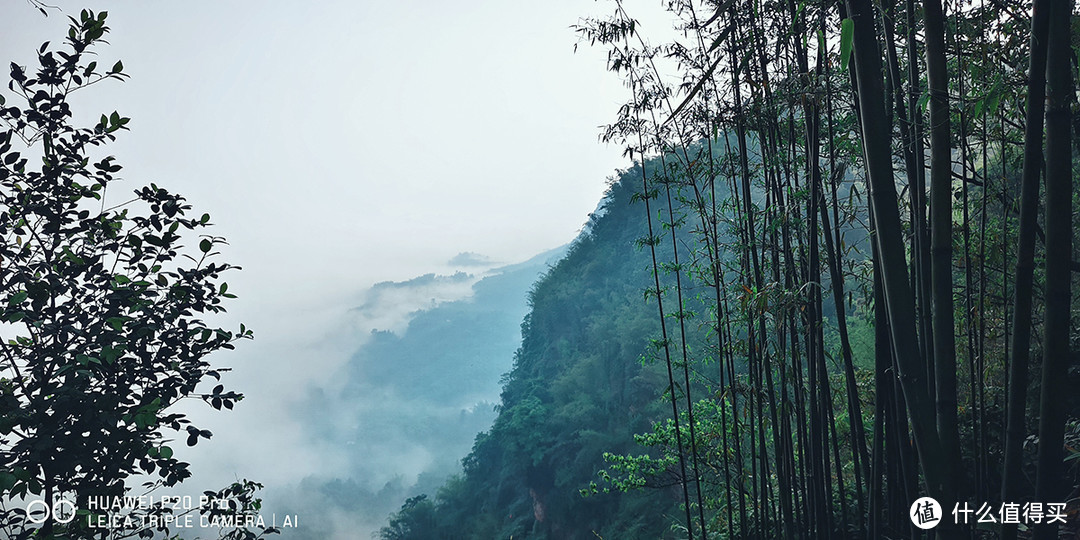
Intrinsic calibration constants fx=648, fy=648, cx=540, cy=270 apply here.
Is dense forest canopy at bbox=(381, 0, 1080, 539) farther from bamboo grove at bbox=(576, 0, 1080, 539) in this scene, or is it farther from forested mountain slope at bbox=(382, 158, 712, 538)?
forested mountain slope at bbox=(382, 158, 712, 538)

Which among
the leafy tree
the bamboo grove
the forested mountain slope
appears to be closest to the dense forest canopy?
the bamboo grove

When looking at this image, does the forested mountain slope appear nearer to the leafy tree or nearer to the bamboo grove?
the bamboo grove

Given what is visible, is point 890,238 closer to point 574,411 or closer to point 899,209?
point 899,209

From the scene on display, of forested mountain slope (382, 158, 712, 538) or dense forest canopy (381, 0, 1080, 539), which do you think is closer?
dense forest canopy (381, 0, 1080, 539)

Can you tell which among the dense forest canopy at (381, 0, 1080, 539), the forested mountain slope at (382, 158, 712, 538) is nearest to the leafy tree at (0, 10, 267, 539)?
the dense forest canopy at (381, 0, 1080, 539)

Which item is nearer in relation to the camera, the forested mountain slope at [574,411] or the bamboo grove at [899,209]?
the bamboo grove at [899,209]

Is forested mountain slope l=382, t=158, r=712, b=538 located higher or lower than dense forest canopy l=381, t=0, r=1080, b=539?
lower

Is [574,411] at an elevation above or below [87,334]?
below

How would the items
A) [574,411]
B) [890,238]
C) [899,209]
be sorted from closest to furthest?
1. [890,238]
2. [899,209]
3. [574,411]

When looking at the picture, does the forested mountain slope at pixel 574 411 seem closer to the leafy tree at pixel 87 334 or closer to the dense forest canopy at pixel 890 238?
the dense forest canopy at pixel 890 238

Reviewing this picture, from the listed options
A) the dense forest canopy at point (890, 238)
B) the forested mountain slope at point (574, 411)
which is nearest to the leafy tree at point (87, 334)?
the dense forest canopy at point (890, 238)

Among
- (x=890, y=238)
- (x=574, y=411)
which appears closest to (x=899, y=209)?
(x=890, y=238)

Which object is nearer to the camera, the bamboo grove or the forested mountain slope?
the bamboo grove

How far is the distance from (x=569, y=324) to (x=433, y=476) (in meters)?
12.5
